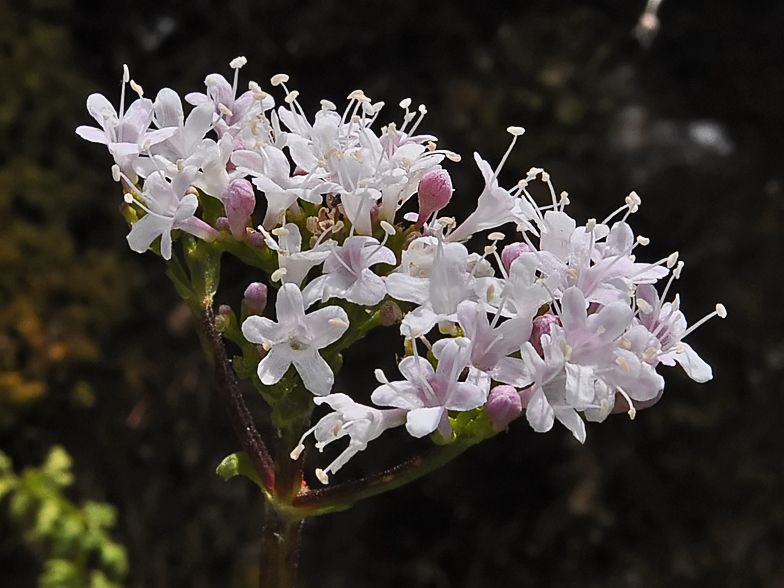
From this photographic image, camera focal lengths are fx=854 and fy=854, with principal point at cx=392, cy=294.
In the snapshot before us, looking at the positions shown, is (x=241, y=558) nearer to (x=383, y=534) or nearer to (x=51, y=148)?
(x=383, y=534)

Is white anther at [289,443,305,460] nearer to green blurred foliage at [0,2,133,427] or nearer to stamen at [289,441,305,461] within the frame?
stamen at [289,441,305,461]

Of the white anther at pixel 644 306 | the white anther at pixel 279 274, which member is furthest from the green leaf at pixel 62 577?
the white anther at pixel 644 306

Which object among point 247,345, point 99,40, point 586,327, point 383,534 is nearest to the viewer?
point 586,327

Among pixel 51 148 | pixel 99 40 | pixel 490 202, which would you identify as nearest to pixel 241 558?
pixel 51 148

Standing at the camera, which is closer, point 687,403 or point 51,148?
point 687,403

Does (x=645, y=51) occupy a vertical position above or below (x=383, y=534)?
above

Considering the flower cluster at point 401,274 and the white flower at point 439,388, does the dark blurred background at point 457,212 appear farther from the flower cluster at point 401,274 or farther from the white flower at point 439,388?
the white flower at point 439,388

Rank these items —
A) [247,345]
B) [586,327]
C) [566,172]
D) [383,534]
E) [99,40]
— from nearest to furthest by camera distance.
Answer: [586,327], [247,345], [566,172], [383,534], [99,40]

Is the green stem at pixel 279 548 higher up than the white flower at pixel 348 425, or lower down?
lower down
